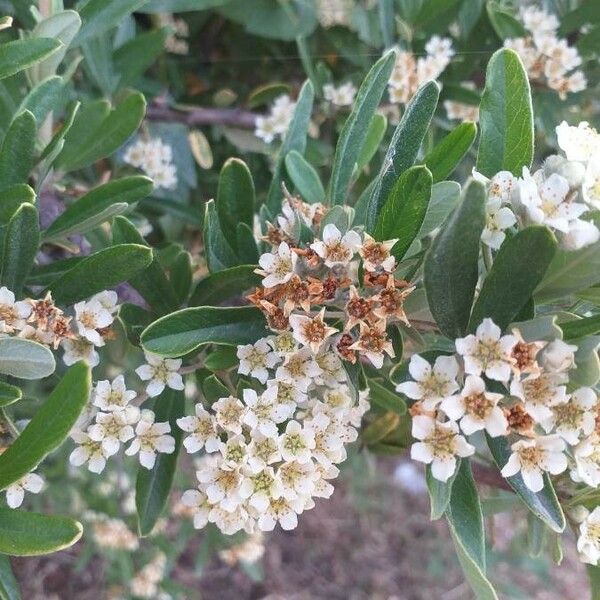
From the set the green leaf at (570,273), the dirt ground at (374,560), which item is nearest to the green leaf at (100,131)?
the green leaf at (570,273)

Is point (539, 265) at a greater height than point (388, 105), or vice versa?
point (539, 265)

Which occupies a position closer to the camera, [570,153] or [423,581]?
[570,153]

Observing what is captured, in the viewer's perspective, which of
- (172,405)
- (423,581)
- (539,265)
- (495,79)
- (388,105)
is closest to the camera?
(539,265)

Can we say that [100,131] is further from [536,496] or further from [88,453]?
[536,496]

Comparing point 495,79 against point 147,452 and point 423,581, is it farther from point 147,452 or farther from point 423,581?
point 423,581

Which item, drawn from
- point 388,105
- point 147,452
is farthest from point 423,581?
point 147,452

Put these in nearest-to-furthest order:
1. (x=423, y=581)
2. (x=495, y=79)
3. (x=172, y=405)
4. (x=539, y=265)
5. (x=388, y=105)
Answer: (x=539, y=265)
(x=495, y=79)
(x=172, y=405)
(x=388, y=105)
(x=423, y=581)

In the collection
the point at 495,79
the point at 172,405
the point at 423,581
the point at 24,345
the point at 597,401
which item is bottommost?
the point at 423,581
